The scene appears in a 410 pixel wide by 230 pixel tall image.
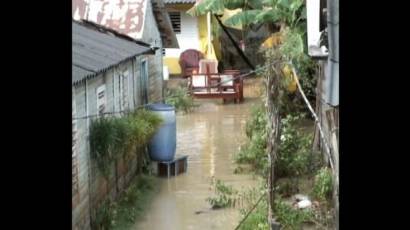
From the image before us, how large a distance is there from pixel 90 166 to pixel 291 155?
3.76 m

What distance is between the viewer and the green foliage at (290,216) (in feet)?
30.7

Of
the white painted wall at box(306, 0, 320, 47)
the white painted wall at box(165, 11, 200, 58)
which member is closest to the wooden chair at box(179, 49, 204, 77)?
the white painted wall at box(165, 11, 200, 58)

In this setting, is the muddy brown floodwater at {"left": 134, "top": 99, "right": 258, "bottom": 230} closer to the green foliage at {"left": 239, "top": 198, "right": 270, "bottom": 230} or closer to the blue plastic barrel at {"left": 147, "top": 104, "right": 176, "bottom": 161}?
the blue plastic barrel at {"left": 147, "top": 104, "right": 176, "bottom": 161}

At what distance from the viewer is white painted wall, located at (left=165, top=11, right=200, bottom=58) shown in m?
25.2

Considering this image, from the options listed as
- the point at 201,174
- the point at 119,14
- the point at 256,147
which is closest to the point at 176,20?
the point at 119,14

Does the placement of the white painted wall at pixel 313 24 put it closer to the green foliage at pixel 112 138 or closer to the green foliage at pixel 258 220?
the green foliage at pixel 258 220

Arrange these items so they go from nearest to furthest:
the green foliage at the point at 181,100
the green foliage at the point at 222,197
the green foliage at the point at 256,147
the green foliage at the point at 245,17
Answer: the green foliage at the point at 222,197 → the green foliage at the point at 256,147 → the green foliage at the point at 245,17 → the green foliage at the point at 181,100

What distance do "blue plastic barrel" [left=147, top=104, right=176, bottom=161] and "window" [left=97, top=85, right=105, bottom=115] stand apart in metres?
2.10

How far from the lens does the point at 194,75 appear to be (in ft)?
69.8

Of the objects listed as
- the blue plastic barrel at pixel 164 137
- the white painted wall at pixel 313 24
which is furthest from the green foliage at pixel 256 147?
the white painted wall at pixel 313 24

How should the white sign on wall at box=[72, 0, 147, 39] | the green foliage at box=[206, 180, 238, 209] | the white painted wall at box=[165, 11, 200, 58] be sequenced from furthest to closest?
the white painted wall at box=[165, 11, 200, 58] < the white sign on wall at box=[72, 0, 147, 39] < the green foliage at box=[206, 180, 238, 209]

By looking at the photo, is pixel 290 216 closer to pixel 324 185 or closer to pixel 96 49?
pixel 324 185

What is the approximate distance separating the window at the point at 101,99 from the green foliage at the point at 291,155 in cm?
289
